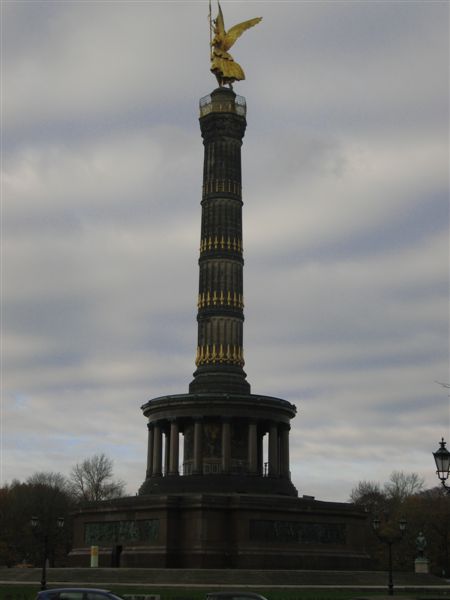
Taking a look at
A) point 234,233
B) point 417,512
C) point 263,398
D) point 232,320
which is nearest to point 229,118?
point 234,233

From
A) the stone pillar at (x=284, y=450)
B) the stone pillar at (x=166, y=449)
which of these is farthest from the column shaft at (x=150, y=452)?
the stone pillar at (x=284, y=450)

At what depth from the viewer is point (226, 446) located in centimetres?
5075

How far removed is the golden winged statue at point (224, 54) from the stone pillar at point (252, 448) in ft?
77.7

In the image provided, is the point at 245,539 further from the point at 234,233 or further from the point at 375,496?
the point at 375,496

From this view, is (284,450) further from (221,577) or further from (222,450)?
(221,577)

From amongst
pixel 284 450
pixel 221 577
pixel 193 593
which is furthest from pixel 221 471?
→ pixel 193 593

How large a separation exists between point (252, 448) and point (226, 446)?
1529mm

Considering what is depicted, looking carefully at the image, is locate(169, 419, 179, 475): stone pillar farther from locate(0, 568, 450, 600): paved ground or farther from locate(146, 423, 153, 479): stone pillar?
locate(0, 568, 450, 600): paved ground

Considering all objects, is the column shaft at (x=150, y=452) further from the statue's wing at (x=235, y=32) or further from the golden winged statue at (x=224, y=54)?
the statue's wing at (x=235, y=32)

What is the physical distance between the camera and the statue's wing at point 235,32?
60.4 meters

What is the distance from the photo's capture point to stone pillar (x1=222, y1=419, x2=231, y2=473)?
5062 cm

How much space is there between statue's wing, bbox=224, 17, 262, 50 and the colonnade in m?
25.8

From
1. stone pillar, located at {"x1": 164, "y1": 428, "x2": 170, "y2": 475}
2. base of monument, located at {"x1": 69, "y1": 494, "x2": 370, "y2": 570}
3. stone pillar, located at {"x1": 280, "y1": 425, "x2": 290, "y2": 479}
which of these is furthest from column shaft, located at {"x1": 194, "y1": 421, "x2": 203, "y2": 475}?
stone pillar, located at {"x1": 280, "y1": 425, "x2": 290, "y2": 479}

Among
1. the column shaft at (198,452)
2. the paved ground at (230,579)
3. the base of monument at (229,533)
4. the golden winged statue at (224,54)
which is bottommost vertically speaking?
the paved ground at (230,579)
